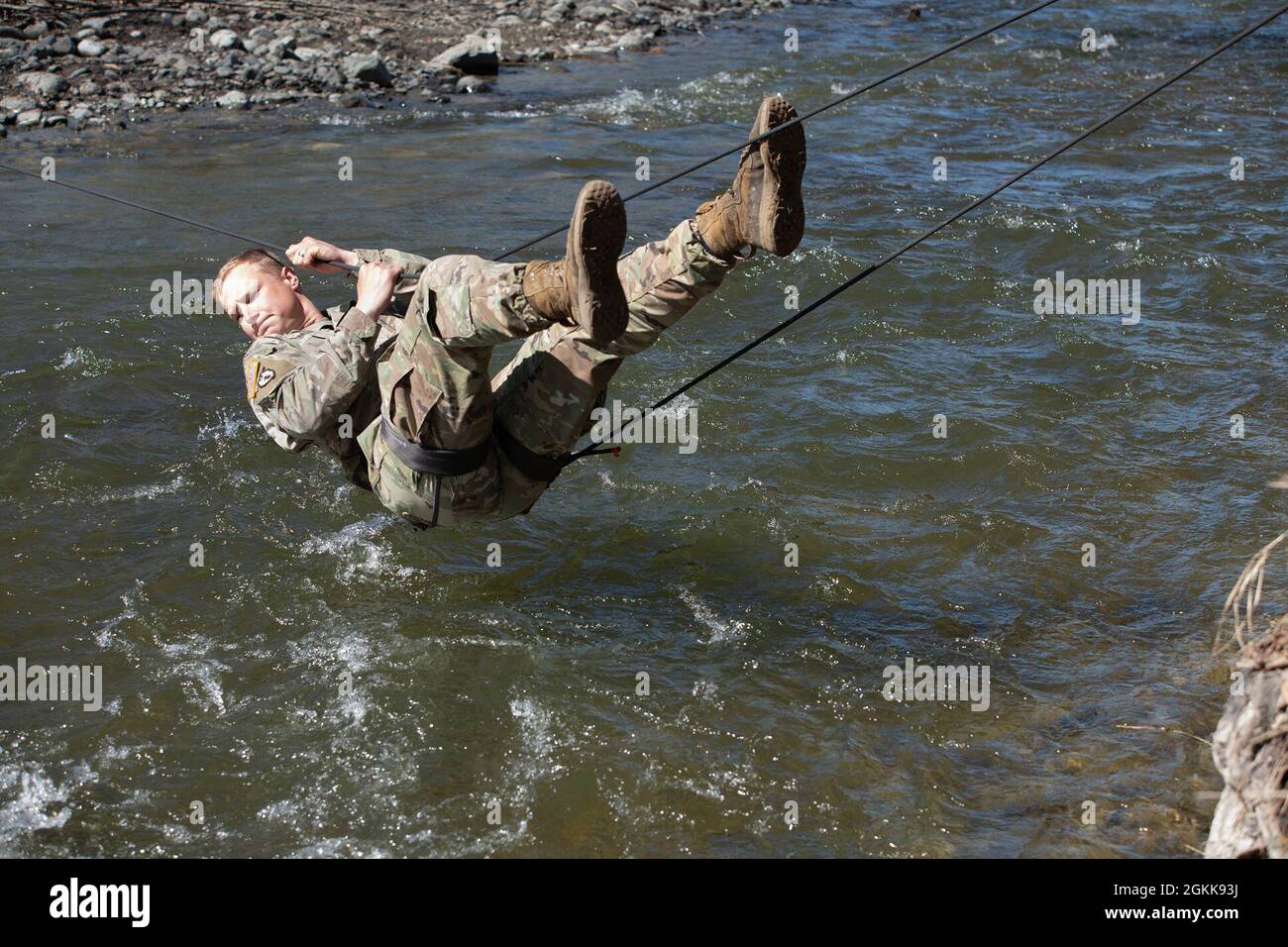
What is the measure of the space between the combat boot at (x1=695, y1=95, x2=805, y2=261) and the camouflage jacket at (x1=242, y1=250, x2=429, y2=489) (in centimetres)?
146

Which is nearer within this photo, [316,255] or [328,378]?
[328,378]

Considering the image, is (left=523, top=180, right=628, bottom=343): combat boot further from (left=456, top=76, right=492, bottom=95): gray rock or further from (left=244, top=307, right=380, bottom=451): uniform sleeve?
(left=456, top=76, right=492, bottom=95): gray rock

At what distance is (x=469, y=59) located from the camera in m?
16.0

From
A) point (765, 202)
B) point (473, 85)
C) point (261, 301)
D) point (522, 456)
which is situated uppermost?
point (473, 85)

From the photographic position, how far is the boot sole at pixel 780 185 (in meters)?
4.85

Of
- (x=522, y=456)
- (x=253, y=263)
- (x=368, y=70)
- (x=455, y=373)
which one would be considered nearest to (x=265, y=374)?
(x=253, y=263)

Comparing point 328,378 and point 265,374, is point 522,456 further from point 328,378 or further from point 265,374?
point 265,374

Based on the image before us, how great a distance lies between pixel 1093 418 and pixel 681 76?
968 cm

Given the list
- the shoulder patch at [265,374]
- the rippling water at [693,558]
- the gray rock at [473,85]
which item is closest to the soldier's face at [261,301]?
the shoulder patch at [265,374]

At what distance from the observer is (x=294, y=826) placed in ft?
16.6

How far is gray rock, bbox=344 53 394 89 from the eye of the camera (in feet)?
50.0

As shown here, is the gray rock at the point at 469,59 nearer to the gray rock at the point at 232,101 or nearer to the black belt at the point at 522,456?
the gray rock at the point at 232,101

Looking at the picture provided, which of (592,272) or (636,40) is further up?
(636,40)

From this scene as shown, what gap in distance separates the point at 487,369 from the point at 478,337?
273mm
